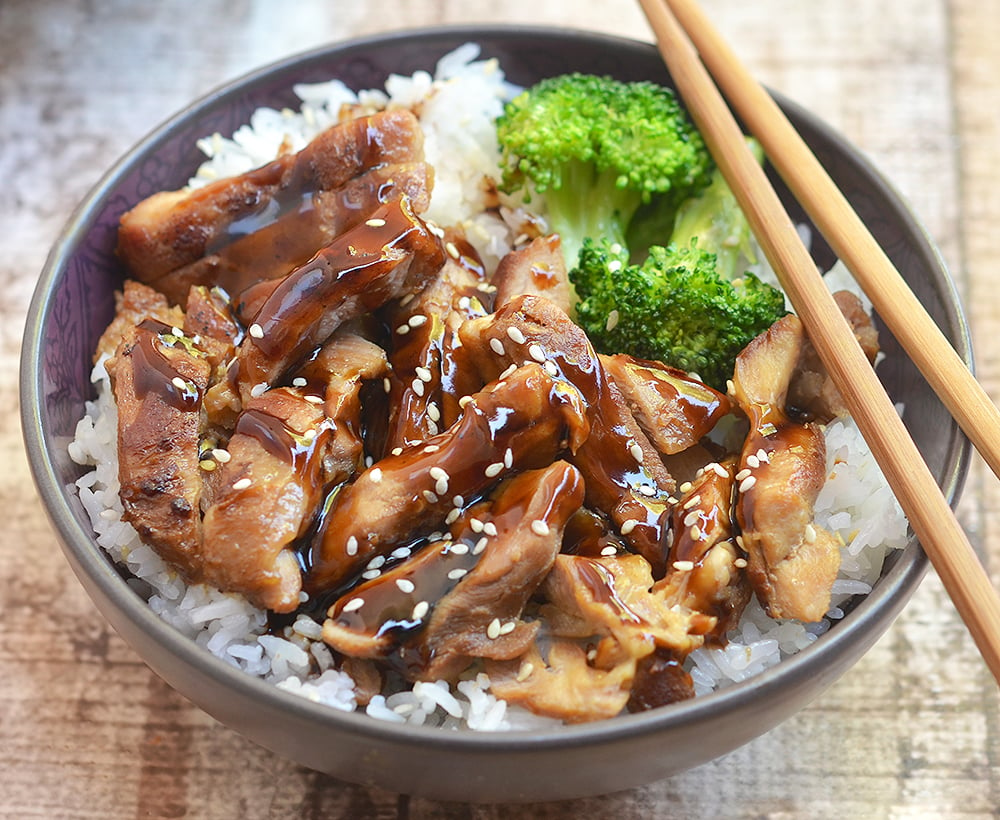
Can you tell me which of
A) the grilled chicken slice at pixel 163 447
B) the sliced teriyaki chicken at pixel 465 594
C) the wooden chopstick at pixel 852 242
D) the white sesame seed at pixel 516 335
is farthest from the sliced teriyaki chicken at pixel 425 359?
the wooden chopstick at pixel 852 242

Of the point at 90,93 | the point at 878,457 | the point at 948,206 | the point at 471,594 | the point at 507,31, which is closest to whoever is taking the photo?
the point at 471,594

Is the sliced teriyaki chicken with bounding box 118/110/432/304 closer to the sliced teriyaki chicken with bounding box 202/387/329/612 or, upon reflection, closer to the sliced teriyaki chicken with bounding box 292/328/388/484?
the sliced teriyaki chicken with bounding box 292/328/388/484

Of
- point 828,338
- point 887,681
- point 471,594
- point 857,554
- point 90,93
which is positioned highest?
point 90,93

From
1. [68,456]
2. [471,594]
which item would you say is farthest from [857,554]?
[68,456]

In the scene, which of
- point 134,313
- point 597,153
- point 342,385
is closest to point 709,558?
point 342,385

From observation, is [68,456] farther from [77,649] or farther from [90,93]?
[90,93]

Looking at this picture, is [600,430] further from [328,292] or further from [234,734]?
[234,734]

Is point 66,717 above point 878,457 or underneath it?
underneath

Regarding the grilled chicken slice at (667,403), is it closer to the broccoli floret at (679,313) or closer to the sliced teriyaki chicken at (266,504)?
the broccoli floret at (679,313)
